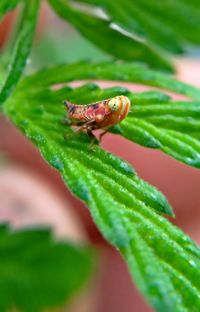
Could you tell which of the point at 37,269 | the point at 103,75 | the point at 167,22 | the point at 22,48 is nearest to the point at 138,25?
the point at 167,22

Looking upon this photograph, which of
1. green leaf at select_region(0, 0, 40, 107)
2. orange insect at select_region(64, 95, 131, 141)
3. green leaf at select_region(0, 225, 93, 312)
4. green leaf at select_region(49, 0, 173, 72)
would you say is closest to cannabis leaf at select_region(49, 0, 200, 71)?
green leaf at select_region(49, 0, 173, 72)

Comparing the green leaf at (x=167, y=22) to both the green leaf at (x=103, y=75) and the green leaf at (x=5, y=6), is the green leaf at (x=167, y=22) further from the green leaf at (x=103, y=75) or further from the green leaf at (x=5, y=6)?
the green leaf at (x=5, y=6)

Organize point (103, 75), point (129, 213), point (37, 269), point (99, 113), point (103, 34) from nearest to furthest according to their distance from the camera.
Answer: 1. point (129, 213)
2. point (99, 113)
3. point (103, 75)
4. point (103, 34)
5. point (37, 269)

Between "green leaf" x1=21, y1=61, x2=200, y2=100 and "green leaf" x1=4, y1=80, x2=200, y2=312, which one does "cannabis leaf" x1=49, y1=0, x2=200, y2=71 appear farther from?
"green leaf" x1=4, y1=80, x2=200, y2=312

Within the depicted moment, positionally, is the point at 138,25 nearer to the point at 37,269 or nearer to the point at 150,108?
the point at 150,108

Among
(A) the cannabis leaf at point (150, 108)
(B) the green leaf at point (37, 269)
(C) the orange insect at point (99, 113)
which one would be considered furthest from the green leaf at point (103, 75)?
(B) the green leaf at point (37, 269)
